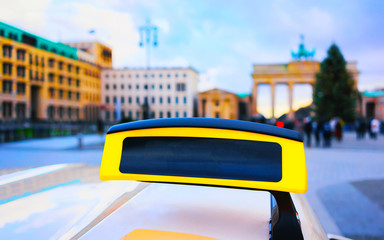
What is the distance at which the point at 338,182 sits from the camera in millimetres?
8555

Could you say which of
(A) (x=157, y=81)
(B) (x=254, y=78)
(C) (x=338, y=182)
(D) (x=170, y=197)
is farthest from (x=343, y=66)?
(D) (x=170, y=197)

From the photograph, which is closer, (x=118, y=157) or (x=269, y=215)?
(x=118, y=157)

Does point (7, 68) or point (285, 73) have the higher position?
point (285, 73)

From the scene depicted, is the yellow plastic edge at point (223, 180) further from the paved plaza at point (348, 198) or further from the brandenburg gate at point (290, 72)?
the brandenburg gate at point (290, 72)

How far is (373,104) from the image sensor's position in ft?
303

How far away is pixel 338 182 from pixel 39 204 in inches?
333

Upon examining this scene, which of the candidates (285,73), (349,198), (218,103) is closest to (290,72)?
(285,73)

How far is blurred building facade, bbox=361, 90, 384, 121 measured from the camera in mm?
87500

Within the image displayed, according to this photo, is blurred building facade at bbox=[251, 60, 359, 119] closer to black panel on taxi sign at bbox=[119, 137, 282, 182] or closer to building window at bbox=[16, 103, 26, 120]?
building window at bbox=[16, 103, 26, 120]

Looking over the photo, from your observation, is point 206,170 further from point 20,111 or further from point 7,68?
point 20,111

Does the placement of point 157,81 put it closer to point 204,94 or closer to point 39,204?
point 204,94

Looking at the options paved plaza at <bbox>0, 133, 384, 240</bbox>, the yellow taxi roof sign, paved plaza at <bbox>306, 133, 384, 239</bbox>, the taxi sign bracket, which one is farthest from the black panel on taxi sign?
paved plaza at <bbox>306, 133, 384, 239</bbox>

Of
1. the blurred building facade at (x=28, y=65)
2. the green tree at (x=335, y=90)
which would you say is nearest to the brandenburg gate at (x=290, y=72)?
the green tree at (x=335, y=90)

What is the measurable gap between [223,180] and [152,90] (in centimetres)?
8029
